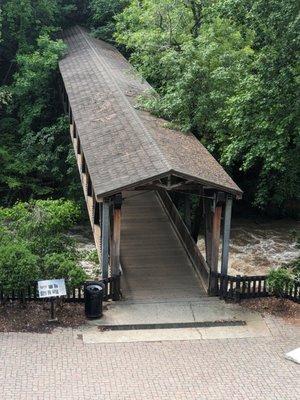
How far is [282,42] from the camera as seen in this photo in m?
16.0

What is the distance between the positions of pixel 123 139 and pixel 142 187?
2.43 m

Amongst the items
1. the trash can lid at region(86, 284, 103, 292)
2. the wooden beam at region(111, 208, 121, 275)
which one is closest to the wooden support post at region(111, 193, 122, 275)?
the wooden beam at region(111, 208, 121, 275)

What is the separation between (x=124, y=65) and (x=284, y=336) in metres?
16.9

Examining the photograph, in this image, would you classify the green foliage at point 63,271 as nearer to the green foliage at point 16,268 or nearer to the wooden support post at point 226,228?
the green foliage at point 16,268

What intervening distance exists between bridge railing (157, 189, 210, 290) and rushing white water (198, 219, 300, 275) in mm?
2557

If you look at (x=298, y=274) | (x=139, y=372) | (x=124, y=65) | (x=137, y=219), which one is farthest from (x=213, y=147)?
(x=139, y=372)

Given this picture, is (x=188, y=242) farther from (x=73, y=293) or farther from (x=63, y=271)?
(x=63, y=271)

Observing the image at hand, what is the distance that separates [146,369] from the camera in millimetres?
11242

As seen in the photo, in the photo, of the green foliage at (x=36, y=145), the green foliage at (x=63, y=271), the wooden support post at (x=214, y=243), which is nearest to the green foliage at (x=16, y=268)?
the green foliage at (x=63, y=271)

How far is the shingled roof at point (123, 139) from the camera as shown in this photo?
13.6 meters

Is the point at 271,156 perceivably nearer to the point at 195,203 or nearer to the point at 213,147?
the point at 213,147

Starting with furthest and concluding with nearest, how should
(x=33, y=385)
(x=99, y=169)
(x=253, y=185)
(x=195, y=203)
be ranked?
(x=253, y=185) → (x=195, y=203) → (x=99, y=169) → (x=33, y=385)

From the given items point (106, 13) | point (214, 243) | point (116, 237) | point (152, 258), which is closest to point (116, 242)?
point (116, 237)

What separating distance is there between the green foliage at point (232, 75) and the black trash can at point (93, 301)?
22.0 feet
